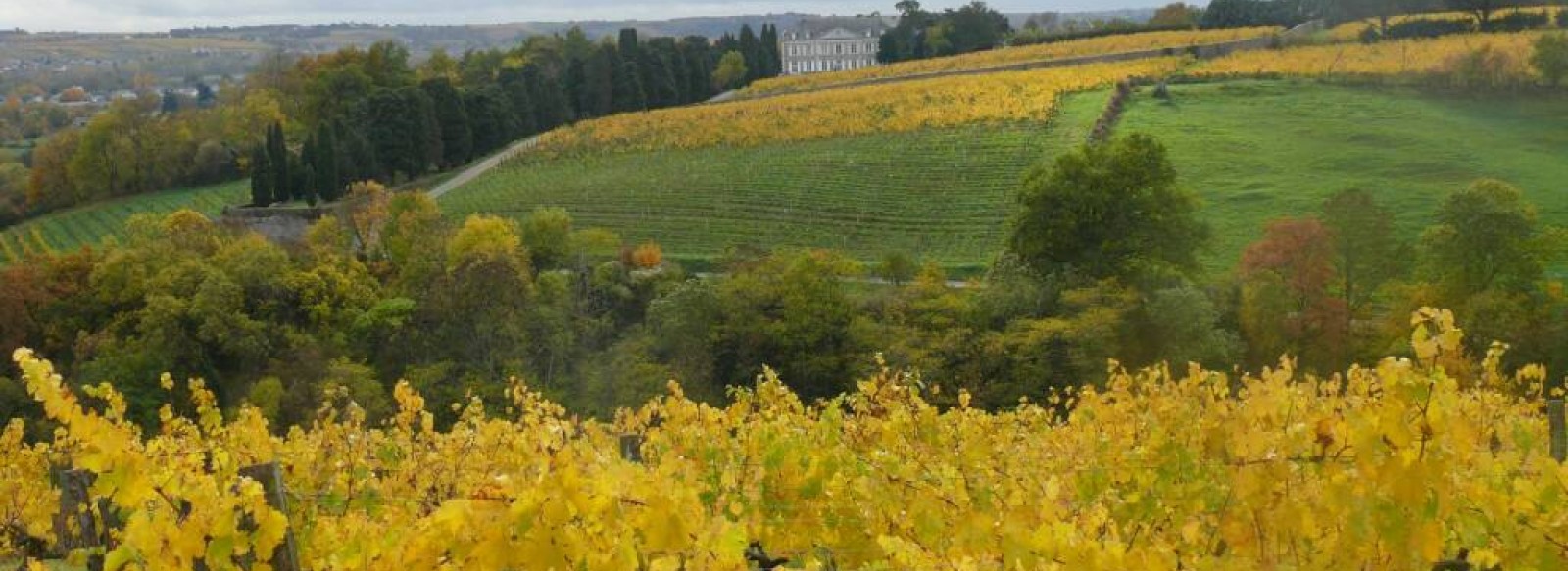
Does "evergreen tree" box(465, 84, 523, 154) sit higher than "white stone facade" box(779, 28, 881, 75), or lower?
lower

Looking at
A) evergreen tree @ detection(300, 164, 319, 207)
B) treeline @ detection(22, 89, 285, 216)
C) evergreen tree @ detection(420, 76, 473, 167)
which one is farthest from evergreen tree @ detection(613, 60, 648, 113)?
evergreen tree @ detection(300, 164, 319, 207)

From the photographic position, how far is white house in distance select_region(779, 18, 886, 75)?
11519cm

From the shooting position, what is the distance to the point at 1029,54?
2741 inches

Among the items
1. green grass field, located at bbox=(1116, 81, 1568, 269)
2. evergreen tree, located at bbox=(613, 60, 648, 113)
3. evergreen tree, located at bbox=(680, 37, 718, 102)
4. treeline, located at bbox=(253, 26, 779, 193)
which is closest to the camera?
green grass field, located at bbox=(1116, 81, 1568, 269)

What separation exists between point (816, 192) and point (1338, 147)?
639 inches

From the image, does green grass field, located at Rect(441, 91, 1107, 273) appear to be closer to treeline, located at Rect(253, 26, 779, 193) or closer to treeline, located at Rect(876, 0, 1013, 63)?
treeline, located at Rect(253, 26, 779, 193)

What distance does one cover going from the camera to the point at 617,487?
402 centimetres

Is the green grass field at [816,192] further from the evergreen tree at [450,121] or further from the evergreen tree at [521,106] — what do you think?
the evergreen tree at [521,106]

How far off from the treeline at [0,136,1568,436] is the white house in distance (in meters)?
86.2

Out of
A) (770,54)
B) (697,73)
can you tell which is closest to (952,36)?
(770,54)

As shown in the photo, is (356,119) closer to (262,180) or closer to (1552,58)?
(262,180)

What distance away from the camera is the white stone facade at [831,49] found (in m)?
115

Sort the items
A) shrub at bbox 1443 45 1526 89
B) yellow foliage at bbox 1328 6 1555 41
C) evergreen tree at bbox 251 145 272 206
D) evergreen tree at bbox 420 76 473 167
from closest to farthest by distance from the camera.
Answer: shrub at bbox 1443 45 1526 89
evergreen tree at bbox 251 145 272 206
evergreen tree at bbox 420 76 473 167
yellow foliage at bbox 1328 6 1555 41

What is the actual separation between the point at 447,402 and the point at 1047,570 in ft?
72.2
